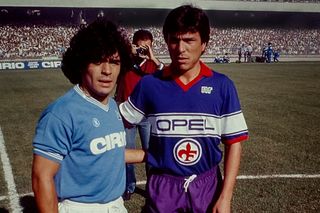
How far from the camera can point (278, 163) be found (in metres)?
6.95

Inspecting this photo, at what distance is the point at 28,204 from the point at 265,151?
480 centimetres

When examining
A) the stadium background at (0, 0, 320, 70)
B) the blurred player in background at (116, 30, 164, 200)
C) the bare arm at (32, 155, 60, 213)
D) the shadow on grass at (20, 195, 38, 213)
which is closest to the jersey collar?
the bare arm at (32, 155, 60, 213)

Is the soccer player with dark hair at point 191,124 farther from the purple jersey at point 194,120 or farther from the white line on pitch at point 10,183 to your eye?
the white line on pitch at point 10,183

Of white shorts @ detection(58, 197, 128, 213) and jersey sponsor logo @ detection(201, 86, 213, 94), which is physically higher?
jersey sponsor logo @ detection(201, 86, 213, 94)

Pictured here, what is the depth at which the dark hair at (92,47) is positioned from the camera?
2.33 m

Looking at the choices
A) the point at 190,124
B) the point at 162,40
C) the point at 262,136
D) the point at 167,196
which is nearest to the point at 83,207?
the point at 167,196

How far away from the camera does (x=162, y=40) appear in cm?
5156

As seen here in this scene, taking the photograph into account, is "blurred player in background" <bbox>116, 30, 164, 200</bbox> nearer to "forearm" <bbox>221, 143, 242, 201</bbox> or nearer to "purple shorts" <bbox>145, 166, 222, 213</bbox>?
"purple shorts" <bbox>145, 166, 222, 213</bbox>

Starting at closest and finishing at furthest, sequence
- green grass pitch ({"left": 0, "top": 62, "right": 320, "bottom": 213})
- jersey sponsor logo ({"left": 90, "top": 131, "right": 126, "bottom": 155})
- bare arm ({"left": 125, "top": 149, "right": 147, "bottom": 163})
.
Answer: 1. jersey sponsor logo ({"left": 90, "top": 131, "right": 126, "bottom": 155})
2. bare arm ({"left": 125, "top": 149, "right": 147, "bottom": 163})
3. green grass pitch ({"left": 0, "top": 62, "right": 320, "bottom": 213})

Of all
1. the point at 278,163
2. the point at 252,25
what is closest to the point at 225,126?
the point at 278,163

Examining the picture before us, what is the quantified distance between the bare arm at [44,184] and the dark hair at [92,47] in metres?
0.63

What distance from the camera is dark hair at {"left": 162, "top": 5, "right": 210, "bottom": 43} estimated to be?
2539mm

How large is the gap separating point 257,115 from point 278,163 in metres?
4.96

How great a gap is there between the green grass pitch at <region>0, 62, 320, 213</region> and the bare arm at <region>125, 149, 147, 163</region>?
2.46 m
